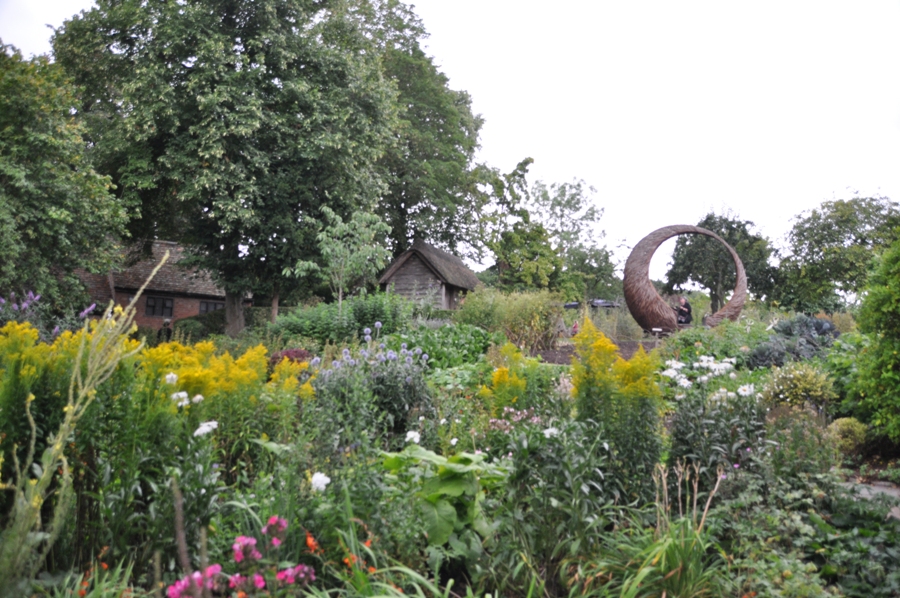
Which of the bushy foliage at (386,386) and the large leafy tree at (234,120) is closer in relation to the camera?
the bushy foliage at (386,386)

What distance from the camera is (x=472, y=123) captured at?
89.5ft

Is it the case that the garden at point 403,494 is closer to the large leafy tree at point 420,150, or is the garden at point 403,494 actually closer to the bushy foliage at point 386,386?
the bushy foliage at point 386,386

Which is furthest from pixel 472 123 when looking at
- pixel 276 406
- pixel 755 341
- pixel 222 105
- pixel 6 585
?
pixel 6 585

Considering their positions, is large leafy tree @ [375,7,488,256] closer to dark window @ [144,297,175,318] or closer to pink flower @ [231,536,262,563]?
dark window @ [144,297,175,318]

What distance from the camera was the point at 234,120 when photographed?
50.7 feet

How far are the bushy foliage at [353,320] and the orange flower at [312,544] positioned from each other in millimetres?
7922

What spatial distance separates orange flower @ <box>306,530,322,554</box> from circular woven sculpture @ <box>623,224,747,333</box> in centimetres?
1241

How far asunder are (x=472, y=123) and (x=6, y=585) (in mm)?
27256

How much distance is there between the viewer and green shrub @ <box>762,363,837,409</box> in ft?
18.2

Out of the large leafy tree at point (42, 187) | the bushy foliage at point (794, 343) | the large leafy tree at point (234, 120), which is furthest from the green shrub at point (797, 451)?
the large leafy tree at point (234, 120)

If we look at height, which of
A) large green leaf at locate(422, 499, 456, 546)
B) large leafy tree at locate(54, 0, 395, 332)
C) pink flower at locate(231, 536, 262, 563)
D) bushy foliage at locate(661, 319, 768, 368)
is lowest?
large green leaf at locate(422, 499, 456, 546)

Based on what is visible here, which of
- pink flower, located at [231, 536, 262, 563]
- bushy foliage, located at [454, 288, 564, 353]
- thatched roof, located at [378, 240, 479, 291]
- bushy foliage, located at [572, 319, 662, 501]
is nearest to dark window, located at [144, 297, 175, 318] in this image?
thatched roof, located at [378, 240, 479, 291]

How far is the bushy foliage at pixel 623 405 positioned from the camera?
314cm

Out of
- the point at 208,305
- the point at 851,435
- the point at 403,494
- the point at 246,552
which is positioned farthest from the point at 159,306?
the point at 246,552
